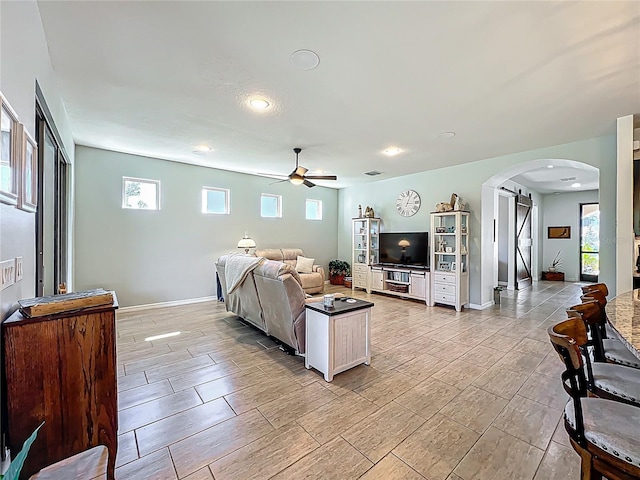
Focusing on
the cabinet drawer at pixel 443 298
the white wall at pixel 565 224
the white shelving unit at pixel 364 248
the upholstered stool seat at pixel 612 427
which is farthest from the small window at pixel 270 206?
the white wall at pixel 565 224

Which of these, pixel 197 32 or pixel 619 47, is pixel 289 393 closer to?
pixel 197 32

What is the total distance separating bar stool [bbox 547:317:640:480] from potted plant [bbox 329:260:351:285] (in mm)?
6912

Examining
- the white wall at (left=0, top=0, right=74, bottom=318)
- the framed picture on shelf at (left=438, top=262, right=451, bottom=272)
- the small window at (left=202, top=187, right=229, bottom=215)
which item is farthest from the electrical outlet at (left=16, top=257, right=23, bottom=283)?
the framed picture on shelf at (left=438, top=262, right=451, bottom=272)

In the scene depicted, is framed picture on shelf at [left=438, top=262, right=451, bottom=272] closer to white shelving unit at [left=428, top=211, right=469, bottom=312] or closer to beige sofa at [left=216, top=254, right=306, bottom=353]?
white shelving unit at [left=428, top=211, right=469, bottom=312]

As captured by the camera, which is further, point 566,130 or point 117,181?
point 117,181

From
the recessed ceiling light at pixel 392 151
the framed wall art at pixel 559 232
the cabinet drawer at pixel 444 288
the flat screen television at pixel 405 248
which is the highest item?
the recessed ceiling light at pixel 392 151

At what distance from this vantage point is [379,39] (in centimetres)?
212

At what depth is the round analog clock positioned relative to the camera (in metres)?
6.61

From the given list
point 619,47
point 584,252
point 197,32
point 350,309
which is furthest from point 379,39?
point 584,252

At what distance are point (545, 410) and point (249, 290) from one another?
10.6 ft

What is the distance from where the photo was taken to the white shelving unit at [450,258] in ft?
17.9

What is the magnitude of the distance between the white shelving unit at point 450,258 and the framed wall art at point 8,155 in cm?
575

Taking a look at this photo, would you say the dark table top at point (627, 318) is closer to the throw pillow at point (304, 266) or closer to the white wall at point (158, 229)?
the throw pillow at point (304, 266)

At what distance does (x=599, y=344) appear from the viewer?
1.89 meters
